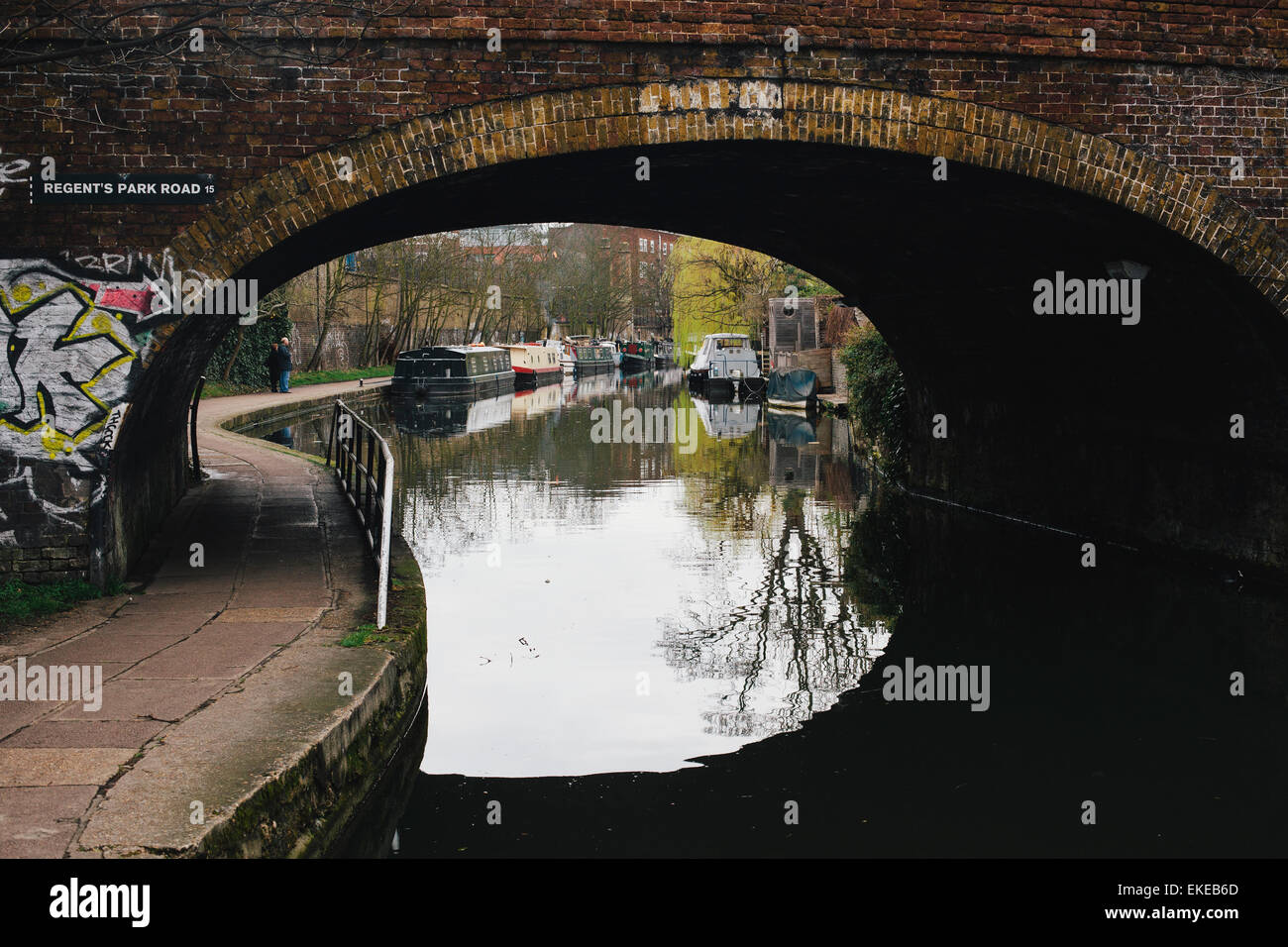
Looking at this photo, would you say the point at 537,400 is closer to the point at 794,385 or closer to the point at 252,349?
the point at 252,349

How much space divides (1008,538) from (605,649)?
18.2ft

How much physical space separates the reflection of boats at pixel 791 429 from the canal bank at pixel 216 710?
14.3 meters

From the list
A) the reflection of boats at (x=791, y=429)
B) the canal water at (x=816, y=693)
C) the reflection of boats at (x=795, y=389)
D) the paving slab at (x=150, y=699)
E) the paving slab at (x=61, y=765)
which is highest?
the reflection of boats at (x=795, y=389)

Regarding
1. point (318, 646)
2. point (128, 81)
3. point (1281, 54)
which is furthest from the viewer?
point (1281, 54)

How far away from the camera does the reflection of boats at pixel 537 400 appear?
103 ft

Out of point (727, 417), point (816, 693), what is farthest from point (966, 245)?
point (727, 417)

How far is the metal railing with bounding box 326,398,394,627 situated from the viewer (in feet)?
22.6

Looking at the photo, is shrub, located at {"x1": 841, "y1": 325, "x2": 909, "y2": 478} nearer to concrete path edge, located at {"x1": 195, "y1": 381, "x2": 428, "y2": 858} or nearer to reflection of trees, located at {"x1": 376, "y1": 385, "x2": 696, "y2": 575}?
reflection of trees, located at {"x1": 376, "y1": 385, "x2": 696, "y2": 575}

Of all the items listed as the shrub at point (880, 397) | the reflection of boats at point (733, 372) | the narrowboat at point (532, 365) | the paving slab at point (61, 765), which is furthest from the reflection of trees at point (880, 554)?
the narrowboat at point (532, 365)

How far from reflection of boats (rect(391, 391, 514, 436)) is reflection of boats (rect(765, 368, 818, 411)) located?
6.72 meters

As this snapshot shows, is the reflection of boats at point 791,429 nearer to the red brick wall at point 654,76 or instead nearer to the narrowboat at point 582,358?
the red brick wall at point 654,76

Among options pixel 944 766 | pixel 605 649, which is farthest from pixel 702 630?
pixel 944 766
